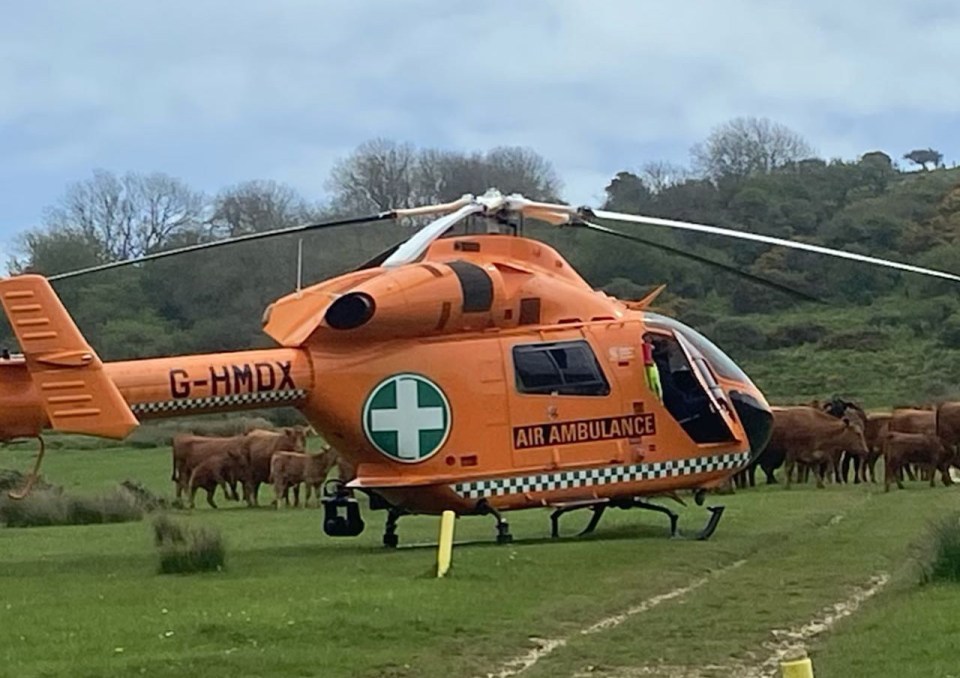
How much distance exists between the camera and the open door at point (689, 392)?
20.8 metres

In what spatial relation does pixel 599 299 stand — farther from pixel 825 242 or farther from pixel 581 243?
pixel 825 242

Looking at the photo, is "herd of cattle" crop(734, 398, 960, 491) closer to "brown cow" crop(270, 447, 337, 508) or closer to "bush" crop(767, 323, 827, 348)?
"brown cow" crop(270, 447, 337, 508)

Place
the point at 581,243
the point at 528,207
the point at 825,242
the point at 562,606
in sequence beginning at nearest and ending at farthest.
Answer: the point at 562,606, the point at 528,207, the point at 581,243, the point at 825,242

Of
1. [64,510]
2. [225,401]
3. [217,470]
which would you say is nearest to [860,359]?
[217,470]

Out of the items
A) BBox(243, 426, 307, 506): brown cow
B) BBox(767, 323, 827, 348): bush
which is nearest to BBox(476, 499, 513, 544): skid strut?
BBox(243, 426, 307, 506): brown cow

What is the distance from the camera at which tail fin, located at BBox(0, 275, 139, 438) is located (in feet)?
56.2

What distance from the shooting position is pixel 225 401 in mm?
18891

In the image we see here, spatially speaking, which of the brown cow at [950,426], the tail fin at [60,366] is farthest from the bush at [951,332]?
the tail fin at [60,366]

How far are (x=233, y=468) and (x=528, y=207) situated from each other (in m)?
13.7

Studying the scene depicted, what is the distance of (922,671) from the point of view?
34.8 ft

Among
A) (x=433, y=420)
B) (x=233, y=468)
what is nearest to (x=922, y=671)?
(x=433, y=420)

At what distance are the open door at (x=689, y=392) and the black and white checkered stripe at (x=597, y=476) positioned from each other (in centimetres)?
29

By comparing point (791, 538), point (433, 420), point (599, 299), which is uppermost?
point (599, 299)

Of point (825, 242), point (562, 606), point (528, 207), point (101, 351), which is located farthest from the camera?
point (825, 242)
